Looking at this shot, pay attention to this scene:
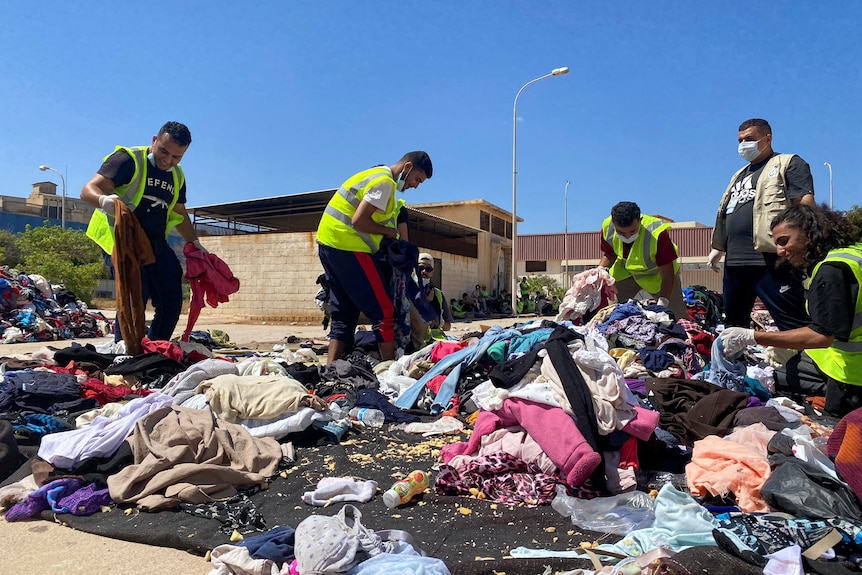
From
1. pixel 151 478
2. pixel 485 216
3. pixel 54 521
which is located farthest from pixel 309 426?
pixel 485 216

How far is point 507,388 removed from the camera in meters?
2.99

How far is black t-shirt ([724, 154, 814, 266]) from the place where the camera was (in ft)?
13.9

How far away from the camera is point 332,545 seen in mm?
1723

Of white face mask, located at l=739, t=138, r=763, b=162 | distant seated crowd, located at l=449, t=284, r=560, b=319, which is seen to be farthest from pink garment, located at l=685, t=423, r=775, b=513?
distant seated crowd, located at l=449, t=284, r=560, b=319

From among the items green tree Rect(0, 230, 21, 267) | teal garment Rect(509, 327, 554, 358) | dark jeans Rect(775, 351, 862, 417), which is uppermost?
green tree Rect(0, 230, 21, 267)

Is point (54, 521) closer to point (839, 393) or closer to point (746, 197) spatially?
point (839, 393)

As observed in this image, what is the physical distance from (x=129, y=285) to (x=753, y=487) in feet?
13.9

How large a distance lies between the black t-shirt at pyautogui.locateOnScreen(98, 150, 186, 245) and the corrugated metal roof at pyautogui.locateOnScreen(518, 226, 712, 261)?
27994 mm

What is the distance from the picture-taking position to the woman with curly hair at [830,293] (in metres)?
2.70

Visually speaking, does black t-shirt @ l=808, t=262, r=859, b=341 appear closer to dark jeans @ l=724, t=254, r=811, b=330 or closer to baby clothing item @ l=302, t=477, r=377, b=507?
dark jeans @ l=724, t=254, r=811, b=330

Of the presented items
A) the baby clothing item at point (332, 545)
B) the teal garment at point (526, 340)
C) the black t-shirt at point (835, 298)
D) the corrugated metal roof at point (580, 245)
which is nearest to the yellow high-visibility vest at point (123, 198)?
the teal garment at point (526, 340)

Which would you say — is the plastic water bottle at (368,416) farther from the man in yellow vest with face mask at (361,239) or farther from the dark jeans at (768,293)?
the dark jeans at (768,293)

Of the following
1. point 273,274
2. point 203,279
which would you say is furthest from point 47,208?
point 203,279

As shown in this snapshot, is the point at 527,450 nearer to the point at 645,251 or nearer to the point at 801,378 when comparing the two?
the point at 801,378
